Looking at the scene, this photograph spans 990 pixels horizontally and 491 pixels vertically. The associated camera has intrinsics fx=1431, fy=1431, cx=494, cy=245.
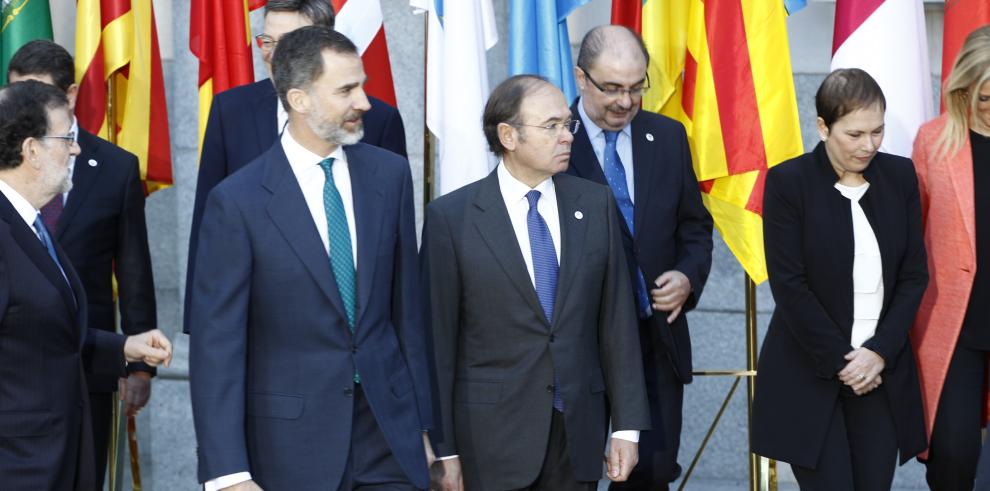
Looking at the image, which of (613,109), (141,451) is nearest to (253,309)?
(613,109)

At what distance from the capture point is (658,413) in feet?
16.3

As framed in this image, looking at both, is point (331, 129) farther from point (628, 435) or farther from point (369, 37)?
point (369, 37)

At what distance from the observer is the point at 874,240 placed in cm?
457

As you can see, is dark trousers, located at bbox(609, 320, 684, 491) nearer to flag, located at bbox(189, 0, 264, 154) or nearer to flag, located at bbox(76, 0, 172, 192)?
→ flag, located at bbox(189, 0, 264, 154)

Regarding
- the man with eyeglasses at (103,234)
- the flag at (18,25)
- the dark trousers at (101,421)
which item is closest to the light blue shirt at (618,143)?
the man with eyeglasses at (103,234)

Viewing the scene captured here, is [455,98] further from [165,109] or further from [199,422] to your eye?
[199,422]

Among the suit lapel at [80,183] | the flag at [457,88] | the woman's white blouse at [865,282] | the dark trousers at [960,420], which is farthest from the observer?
the flag at [457,88]

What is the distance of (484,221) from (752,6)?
1955 millimetres

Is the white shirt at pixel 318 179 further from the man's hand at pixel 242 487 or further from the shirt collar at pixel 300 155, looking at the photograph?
the man's hand at pixel 242 487

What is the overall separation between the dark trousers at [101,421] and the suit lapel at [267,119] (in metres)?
1.15

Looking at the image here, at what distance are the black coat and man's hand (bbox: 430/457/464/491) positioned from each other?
114 cm

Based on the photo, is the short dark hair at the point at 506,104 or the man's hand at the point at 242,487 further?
the short dark hair at the point at 506,104

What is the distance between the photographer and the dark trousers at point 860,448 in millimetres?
4562

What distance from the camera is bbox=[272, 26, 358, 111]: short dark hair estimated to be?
3752 mm
